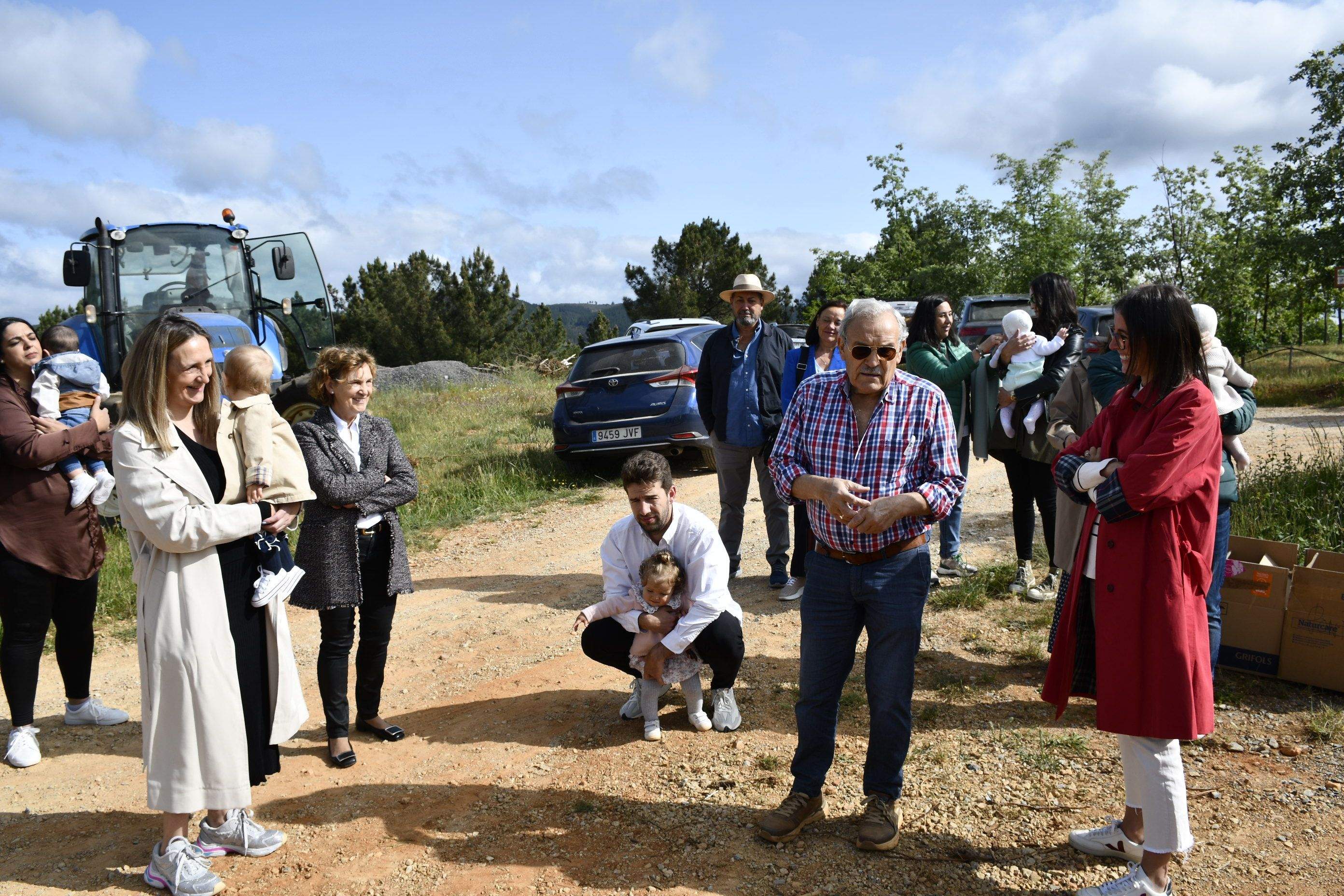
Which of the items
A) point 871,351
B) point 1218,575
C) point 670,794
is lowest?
point 670,794

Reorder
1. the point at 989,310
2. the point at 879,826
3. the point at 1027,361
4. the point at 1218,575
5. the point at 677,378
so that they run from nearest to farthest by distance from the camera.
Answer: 1. the point at 879,826
2. the point at 1218,575
3. the point at 1027,361
4. the point at 677,378
5. the point at 989,310

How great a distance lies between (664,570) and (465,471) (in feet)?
24.8

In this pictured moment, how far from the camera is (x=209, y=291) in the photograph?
994 centimetres

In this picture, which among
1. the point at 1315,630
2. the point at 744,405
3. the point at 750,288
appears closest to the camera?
the point at 1315,630

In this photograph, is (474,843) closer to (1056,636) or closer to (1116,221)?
(1056,636)

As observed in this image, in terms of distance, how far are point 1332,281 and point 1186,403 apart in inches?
938

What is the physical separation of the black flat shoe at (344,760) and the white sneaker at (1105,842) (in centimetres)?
307

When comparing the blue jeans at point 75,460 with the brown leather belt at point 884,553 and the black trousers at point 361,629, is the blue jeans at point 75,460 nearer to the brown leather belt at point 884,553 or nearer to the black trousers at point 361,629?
the black trousers at point 361,629

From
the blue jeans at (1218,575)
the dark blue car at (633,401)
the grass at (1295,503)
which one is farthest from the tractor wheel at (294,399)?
the blue jeans at (1218,575)

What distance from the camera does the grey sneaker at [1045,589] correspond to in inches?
227

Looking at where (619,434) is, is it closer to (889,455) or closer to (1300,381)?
(889,455)

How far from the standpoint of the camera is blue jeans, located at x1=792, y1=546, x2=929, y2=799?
3154 mm

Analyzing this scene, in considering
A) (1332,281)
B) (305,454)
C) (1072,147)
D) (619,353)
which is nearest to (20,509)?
(305,454)

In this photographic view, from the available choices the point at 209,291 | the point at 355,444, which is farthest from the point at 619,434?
the point at 355,444
